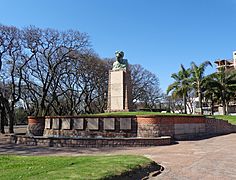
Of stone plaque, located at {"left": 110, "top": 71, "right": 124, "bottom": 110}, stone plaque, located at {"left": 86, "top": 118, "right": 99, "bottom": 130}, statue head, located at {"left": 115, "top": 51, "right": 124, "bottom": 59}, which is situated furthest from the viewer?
statue head, located at {"left": 115, "top": 51, "right": 124, "bottom": 59}

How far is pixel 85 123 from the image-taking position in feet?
61.4

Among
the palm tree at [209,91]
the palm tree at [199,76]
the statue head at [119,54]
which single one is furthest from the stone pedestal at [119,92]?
the palm tree at [209,91]

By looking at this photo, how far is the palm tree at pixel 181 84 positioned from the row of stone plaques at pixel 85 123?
2268cm

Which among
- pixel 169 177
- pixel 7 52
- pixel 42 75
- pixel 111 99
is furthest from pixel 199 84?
pixel 169 177

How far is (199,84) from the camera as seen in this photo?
1483 inches

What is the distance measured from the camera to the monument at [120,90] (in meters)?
23.4

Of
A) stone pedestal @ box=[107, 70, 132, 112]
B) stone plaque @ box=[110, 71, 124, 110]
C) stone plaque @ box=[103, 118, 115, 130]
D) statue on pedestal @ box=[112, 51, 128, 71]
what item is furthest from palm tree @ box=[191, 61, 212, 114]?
stone plaque @ box=[103, 118, 115, 130]

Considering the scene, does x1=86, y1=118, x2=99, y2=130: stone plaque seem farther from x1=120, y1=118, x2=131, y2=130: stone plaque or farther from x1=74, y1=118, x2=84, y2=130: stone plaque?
x1=120, y1=118, x2=131, y2=130: stone plaque

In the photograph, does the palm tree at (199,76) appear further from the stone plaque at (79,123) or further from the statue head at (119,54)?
the stone plaque at (79,123)

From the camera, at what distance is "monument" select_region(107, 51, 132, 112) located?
23438 millimetres

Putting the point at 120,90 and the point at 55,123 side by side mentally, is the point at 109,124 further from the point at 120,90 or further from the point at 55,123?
the point at 120,90

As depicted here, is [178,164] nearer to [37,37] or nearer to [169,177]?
[169,177]

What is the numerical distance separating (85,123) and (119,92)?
572 cm

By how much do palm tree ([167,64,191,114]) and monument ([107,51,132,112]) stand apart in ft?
54.9
